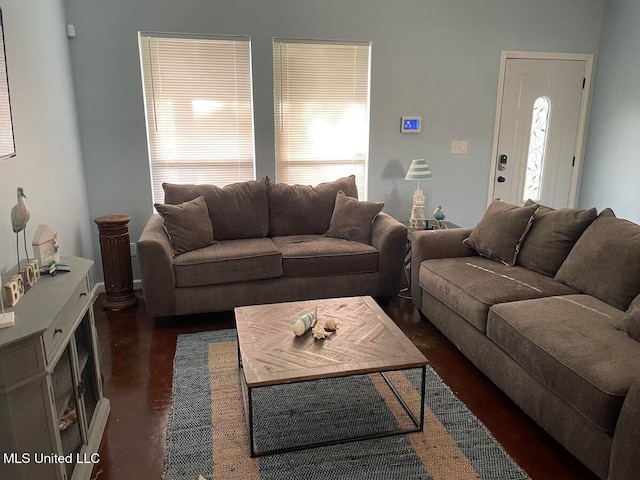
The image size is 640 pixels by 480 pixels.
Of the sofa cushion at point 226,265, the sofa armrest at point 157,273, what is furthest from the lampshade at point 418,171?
the sofa armrest at point 157,273

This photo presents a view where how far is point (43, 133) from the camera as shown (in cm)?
304

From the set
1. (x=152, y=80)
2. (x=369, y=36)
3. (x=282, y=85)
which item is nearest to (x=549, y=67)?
(x=369, y=36)

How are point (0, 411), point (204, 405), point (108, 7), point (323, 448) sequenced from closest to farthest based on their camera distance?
point (0, 411)
point (323, 448)
point (204, 405)
point (108, 7)

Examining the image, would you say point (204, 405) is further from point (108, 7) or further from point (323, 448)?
point (108, 7)

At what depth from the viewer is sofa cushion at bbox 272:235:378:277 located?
3559mm

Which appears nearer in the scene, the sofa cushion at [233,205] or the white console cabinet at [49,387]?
the white console cabinet at [49,387]

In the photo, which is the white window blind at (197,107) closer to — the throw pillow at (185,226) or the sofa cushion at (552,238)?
the throw pillow at (185,226)

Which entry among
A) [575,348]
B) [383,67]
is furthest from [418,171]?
[575,348]

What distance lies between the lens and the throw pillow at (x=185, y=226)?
3.50 meters

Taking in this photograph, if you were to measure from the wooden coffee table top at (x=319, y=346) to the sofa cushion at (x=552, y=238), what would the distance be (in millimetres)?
1156

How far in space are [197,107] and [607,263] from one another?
3.23 metres

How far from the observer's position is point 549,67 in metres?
4.64

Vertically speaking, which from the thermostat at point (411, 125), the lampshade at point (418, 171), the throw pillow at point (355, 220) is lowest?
the throw pillow at point (355, 220)

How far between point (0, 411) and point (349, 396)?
1560 millimetres
